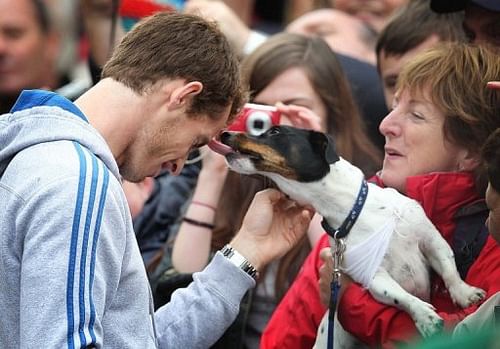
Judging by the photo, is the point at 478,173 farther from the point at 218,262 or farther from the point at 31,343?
the point at 31,343

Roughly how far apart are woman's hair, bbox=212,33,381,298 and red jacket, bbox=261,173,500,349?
3.07 ft

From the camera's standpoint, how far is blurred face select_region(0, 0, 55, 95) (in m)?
5.52

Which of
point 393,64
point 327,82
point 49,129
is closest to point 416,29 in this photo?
point 393,64

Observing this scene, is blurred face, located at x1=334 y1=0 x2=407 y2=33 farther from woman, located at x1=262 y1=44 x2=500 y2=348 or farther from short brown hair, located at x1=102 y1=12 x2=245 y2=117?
short brown hair, located at x1=102 y1=12 x2=245 y2=117

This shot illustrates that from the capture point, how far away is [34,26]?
5.65 m

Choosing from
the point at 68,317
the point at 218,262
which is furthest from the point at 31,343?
the point at 218,262

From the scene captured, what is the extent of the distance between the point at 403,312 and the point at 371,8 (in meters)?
3.20

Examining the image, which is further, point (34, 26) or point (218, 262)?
point (34, 26)

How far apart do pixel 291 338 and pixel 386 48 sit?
1.65 m

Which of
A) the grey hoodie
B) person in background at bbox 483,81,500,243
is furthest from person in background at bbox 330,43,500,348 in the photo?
the grey hoodie

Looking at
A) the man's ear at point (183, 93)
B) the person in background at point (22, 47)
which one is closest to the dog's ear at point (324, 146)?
the man's ear at point (183, 93)

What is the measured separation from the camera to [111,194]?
2.68 m

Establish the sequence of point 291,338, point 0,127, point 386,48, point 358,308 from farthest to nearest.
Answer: point 386,48 < point 291,338 < point 358,308 < point 0,127

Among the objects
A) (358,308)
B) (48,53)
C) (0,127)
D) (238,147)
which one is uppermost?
(0,127)
